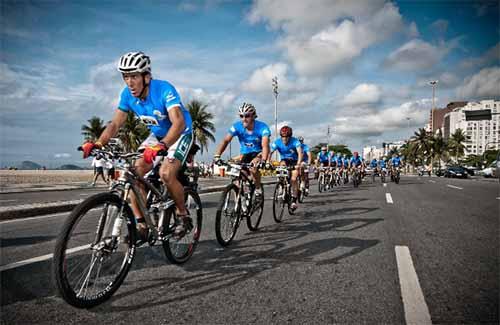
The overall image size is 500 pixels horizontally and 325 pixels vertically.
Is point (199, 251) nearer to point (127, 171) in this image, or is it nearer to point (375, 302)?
point (127, 171)

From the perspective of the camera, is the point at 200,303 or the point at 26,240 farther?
the point at 26,240

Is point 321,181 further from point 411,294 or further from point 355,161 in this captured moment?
point 411,294

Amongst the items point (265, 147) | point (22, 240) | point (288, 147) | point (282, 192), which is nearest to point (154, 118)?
point (265, 147)

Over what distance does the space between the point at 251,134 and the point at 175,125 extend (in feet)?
9.76

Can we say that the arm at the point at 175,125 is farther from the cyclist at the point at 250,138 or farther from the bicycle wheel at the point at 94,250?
the cyclist at the point at 250,138

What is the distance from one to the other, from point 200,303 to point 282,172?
16.1 feet

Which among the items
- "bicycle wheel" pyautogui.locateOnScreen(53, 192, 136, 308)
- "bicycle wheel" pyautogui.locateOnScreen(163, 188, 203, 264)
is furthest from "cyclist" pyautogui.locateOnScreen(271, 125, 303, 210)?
"bicycle wheel" pyautogui.locateOnScreen(53, 192, 136, 308)

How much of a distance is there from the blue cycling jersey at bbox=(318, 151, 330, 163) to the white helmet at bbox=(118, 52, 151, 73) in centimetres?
1351

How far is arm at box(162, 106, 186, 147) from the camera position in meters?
3.22

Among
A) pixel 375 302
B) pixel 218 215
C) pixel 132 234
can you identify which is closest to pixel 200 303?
pixel 132 234

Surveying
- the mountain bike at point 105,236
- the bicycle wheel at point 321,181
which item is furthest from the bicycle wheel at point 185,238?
the bicycle wheel at point 321,181

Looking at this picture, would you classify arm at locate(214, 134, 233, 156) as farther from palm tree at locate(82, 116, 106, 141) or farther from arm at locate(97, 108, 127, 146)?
palm tree at locate(82, 116, 106, 141)

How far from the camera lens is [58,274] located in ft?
7.57

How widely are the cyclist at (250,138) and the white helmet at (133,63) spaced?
91.6 inches
